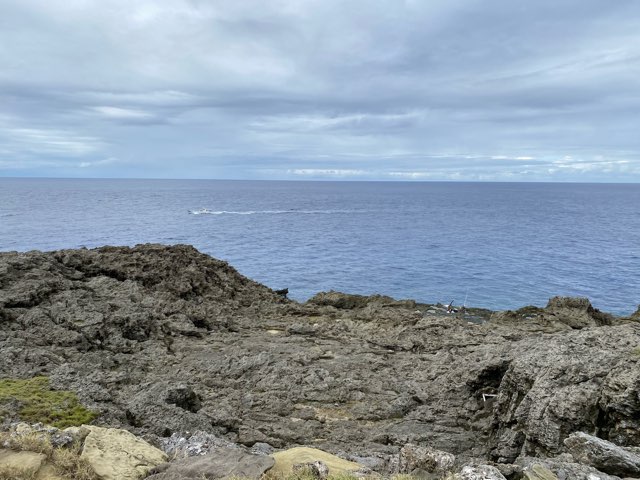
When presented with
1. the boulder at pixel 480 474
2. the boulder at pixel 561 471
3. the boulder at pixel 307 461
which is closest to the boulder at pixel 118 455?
the boulder at pixel 307 461

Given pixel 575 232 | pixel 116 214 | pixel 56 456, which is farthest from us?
pixel 116 214

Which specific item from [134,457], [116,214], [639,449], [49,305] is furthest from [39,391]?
[116,214]

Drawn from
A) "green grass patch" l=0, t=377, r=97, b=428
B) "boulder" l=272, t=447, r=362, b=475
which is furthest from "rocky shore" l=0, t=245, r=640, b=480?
"boulder" l=272, t=447, r=362, b=475

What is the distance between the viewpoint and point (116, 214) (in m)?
131

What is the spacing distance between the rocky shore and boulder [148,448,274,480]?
887 mm

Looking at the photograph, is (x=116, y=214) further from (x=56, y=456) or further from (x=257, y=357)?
(x=56, y=456)

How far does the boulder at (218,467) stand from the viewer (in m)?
8.72

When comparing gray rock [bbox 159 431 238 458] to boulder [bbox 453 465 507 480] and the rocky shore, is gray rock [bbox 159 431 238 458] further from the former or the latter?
boulder [bbox 453 465 507 480]

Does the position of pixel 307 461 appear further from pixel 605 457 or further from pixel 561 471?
pixel 605 457

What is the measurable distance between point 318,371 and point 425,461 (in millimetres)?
10540

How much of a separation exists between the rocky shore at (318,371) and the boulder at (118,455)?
3.01 ft

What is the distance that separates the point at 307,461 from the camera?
9.25 m

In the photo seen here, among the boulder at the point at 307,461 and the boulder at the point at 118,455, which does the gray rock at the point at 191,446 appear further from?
the boulder at the point at 307,461

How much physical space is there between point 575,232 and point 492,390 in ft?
331
